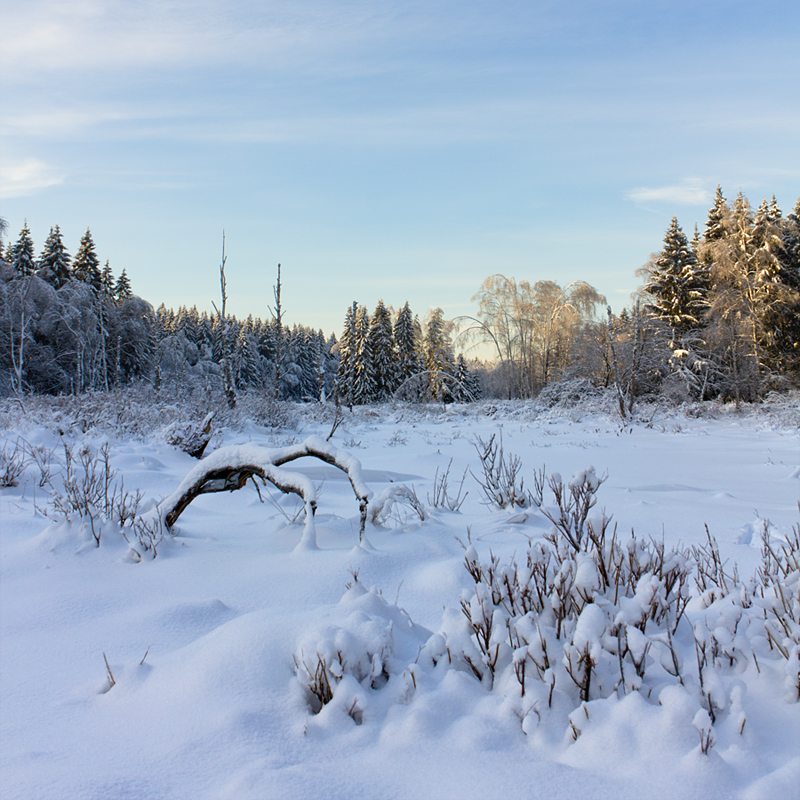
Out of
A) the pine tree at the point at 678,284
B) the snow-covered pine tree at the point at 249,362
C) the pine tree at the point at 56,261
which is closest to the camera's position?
the pine tree at the point at 678,284

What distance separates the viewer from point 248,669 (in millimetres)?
1690

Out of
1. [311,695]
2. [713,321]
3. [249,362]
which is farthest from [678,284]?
[249,362]

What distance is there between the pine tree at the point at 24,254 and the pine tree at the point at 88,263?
2.47 metres

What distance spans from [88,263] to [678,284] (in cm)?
3625

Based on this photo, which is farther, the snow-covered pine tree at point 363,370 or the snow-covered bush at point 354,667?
the snow-covered pine tree at point 363,370

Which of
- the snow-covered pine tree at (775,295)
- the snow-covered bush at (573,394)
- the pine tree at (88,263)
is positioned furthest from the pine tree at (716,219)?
the pine tree at (88,263)

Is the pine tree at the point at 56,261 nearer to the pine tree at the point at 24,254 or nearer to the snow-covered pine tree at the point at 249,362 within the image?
the pine tree at the point at 24,254

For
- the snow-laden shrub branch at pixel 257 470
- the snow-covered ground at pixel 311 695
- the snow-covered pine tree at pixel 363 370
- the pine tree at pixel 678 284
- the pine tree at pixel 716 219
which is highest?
the pine tree at pixel 716 219

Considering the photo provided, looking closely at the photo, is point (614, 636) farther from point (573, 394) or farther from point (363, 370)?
point (363, 370)

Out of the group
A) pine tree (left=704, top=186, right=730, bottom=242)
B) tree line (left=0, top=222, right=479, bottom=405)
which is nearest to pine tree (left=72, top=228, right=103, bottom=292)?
tree line (left=0, top=222, right=479, bottom=405)

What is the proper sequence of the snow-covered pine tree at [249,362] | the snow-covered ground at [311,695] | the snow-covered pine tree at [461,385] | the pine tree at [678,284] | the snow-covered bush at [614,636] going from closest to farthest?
1. the snow-covered ground at [311,695]
2. the snow-covered bush at [614,636]
3. the pine tree at [678,284]
4. the snow-covered pine tree at [461,385]
5. the snow-covered pine tree at [249,362]

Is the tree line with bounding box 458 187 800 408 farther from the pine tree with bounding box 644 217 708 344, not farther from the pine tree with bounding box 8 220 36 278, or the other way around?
the pine tree with bounding box 8 220 36 278

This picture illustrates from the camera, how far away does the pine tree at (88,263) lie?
35.8 meters

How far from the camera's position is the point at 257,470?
10.7 feet
